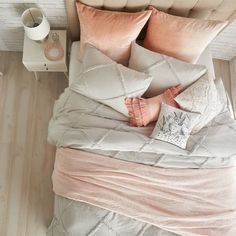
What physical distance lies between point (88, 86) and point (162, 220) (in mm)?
847

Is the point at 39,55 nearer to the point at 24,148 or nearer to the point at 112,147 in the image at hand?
the point at 24,148

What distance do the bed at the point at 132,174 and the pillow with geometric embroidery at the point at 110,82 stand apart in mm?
33

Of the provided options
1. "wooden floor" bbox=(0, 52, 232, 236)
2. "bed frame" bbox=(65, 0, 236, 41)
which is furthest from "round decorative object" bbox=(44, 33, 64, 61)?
"wooden floor" bbox=(0, 52, 232, 236)

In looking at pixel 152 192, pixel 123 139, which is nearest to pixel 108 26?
pixel 123 139

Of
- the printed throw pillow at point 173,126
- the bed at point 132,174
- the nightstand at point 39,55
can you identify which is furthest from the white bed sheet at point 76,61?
the printed throw pillow at point 173,126

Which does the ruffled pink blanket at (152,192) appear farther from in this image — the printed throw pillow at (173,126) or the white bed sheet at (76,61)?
the white bed sheet at (76,61)

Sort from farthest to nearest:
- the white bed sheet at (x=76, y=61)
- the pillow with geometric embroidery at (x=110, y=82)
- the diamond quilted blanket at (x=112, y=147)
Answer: the white bed sheet at (x=76, y=61) < the pillow with geometric embroidery at (x=110, y=82) < the diamond quilted blanket at (x=112, y=147)

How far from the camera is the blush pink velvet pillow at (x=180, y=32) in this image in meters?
1.84

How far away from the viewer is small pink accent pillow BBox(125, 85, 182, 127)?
178 centimetres

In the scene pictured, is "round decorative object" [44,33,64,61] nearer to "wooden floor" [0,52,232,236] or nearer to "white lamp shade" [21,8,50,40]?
"white lamp shade" [21,8,50,40]

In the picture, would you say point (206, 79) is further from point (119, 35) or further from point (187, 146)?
point (119, 35)

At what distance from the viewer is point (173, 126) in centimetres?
175

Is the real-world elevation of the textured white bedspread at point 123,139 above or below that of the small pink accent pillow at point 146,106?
below

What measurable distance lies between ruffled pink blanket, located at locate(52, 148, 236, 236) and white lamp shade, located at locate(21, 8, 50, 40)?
2.38ft
